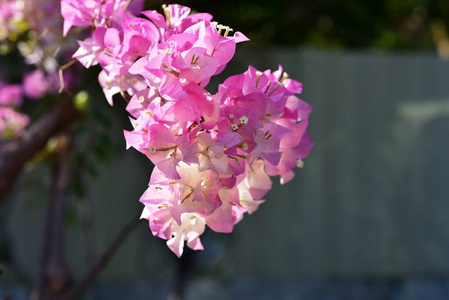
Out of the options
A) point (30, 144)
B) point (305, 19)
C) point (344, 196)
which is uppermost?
point (30, 144)

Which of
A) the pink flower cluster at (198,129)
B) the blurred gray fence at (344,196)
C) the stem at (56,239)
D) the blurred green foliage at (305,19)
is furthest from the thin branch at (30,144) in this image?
the blurred gray fence at (344,196)

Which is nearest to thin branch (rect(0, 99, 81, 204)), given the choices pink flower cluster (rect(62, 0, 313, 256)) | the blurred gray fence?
pink flower cluster (rect(62, 0, 313, 256))

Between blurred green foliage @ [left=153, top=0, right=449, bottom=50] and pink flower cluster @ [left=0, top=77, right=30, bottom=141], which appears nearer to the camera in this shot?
pink flower cluster @ [left=0, top=77, right=30, bottom=141]

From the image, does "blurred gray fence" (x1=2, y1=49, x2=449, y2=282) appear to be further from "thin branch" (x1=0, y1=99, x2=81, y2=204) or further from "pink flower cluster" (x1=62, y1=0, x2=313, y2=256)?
"pink flower cluster" (x1=62, y1=0, x2=313, y2=256)

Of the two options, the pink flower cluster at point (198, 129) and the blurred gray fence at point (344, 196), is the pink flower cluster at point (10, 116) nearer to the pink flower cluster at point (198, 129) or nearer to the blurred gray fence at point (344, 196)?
the pink flower cluster at point (198, 129)

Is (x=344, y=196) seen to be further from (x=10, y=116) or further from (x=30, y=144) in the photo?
(x=30, y=144)

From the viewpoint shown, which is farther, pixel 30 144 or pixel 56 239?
pixel 56 239

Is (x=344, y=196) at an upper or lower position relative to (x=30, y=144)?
lower

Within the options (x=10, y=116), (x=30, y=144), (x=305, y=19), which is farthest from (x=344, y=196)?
(x=30, y=144)
